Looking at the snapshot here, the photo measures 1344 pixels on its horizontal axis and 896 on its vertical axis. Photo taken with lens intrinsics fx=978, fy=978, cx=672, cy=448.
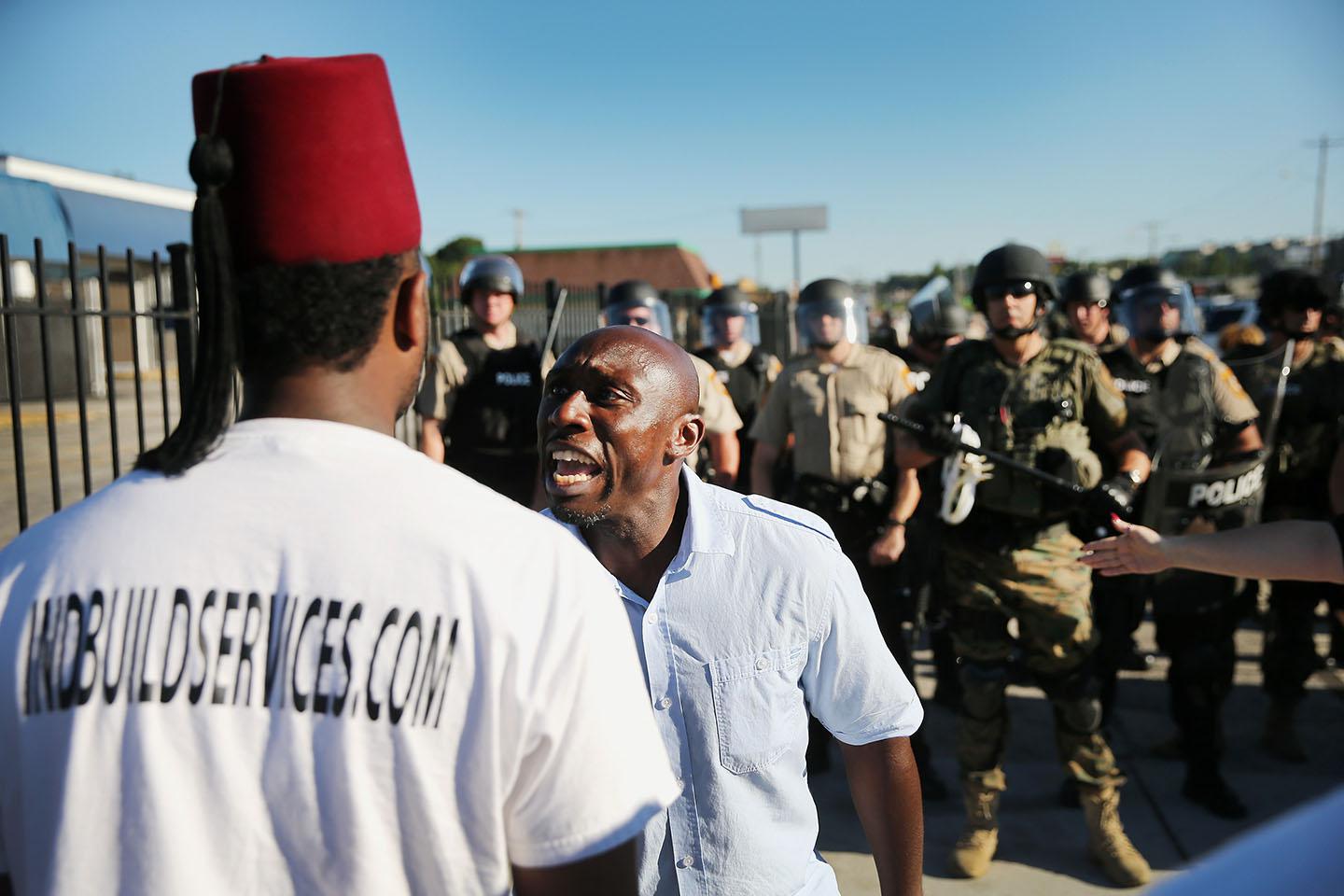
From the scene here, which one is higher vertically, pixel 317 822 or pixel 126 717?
pixel 126 717

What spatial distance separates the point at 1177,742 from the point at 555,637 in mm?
4756

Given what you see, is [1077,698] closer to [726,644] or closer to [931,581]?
[931,581]

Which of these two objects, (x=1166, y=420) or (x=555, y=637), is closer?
(x=555, y=637)

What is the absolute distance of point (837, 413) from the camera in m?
4.84

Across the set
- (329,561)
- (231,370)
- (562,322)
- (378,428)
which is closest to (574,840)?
(329,561)

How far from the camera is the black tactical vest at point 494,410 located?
5.09 m

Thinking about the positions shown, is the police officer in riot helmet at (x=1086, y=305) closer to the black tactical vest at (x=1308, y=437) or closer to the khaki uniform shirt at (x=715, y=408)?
the black tactical vest at (x=1308, y=437)

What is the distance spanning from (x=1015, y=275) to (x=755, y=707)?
107 inches

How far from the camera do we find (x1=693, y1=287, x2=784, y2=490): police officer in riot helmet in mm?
6570

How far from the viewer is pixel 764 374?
6.83 meters

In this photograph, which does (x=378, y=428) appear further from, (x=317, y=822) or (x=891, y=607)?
(x=891, y=607)

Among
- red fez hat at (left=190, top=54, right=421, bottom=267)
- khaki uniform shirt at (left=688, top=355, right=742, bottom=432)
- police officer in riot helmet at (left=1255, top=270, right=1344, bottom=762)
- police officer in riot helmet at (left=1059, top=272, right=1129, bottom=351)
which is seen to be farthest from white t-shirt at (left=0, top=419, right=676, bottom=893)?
police officer in riot helmet at (left=1059, top=272, right=1129, bottom=351)

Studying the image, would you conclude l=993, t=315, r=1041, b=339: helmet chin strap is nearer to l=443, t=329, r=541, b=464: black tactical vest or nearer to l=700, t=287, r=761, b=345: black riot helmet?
l=443, t=329, r=541, b=464: black tactical vest

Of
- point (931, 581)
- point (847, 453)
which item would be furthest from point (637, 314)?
point (931, 581)
